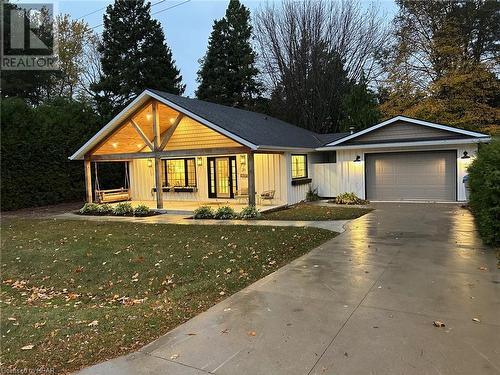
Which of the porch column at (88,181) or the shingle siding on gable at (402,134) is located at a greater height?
the shingle siding on gable at (402,134)

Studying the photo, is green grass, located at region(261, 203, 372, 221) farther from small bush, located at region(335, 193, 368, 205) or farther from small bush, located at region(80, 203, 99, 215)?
small bush, located at region(80, 203, 99, 215)

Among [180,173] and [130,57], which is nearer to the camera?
[180,173]

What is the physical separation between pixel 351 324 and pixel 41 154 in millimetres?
17214

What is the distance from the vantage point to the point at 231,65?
3119cm

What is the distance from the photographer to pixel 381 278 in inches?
204

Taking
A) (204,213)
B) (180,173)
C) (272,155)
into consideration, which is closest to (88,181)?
(180,173)

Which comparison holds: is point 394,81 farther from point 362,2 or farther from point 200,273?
point 200,273

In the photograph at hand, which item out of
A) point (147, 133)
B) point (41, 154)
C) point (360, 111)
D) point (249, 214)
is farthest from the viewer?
point (360, 111)

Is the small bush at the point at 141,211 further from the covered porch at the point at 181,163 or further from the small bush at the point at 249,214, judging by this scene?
the small bush at the point at 249,214

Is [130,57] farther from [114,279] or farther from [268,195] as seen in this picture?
[114,279]

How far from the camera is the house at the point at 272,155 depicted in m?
13.4

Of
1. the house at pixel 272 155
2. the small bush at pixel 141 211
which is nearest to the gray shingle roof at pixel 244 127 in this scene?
the house at pixel 272 155

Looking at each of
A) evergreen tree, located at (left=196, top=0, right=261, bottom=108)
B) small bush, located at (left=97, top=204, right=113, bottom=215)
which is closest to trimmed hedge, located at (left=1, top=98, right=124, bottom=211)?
small bush, located at (left=97, top=204, right=113, bottom=215)

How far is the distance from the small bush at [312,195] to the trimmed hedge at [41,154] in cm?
1115
